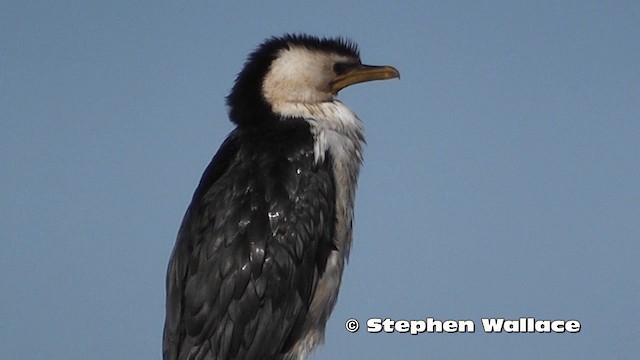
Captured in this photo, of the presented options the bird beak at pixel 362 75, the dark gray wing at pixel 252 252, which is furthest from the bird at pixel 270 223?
the bird beak at pixel 362 75

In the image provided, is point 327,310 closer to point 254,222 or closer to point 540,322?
point 254,222

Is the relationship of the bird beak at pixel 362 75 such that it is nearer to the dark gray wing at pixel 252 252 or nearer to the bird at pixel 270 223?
the bird at pixel 270 223

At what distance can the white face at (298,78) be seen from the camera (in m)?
6.71

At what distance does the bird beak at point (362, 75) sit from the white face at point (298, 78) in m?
0.07

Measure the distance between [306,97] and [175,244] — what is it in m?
1.39

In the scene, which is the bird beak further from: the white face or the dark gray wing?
the dark gray wing

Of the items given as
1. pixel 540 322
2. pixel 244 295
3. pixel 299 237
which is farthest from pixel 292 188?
pixel 540 322

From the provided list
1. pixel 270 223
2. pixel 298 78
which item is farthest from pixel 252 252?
pixel 298 78

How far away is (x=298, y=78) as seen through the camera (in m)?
6.75

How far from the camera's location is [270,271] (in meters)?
6.10

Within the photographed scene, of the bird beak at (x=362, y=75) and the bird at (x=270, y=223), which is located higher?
the bird beak at (x=362, y=75)

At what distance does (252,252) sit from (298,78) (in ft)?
4.57

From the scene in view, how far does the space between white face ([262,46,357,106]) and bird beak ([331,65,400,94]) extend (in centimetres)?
7

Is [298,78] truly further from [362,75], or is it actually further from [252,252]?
[252,252]
